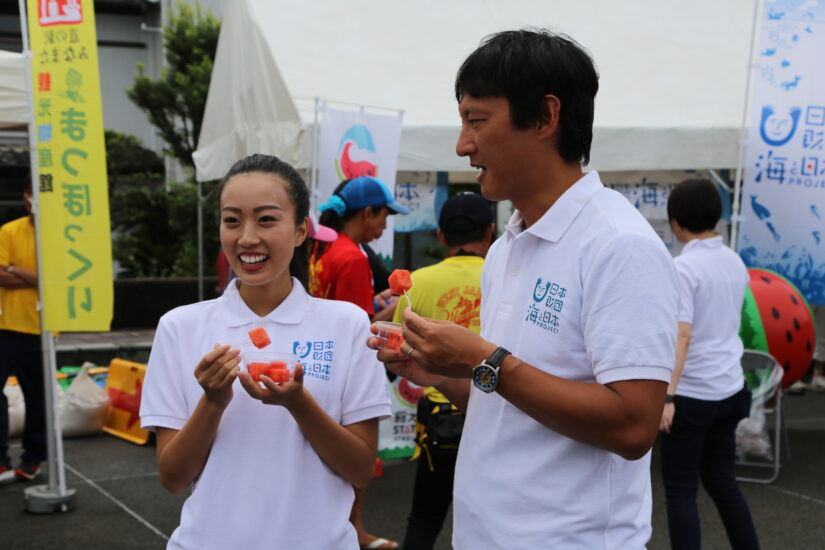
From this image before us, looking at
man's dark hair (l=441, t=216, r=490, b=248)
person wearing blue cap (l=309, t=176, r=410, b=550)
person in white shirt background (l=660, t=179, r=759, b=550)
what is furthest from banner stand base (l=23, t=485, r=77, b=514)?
person in white shirt background (l=660, t=179, r=759, b=550)

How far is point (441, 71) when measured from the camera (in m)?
8.02

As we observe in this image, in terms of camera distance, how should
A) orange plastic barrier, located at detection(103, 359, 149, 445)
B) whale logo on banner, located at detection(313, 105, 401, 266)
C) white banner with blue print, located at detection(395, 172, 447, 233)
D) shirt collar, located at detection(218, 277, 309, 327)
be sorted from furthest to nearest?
1. white banner with blue print, located at detection(395, 172, 447, 233)
2. orange plastic barrier, located at detection(103, 359, 149, 445)
3. whale logo on banner, located at detection(313, 105, 401, 266)
4. shirt collar, located at detection(218, 277, 309, 327)

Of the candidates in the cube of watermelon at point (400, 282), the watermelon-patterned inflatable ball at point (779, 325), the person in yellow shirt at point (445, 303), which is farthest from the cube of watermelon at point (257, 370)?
the watermelon-patterned inflatable ball at point (779, 325)

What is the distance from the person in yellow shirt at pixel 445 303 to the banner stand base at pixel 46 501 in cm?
248

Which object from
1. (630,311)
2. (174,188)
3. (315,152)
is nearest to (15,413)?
(315,152)

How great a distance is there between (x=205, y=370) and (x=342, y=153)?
15.0ft

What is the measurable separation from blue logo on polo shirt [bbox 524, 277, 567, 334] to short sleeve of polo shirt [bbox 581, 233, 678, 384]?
2.3 inches

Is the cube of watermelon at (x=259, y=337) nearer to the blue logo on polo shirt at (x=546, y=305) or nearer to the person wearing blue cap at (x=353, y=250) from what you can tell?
the blue logo on polo shirt at (x=546, y=305)

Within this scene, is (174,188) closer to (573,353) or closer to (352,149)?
(352,149)

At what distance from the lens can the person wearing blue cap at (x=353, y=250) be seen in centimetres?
423

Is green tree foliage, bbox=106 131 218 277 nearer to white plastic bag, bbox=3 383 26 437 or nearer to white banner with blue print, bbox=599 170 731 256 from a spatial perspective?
white plastic bag, bbox=3 383 26 437

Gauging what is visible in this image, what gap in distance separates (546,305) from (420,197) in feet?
19.4

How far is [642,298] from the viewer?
57.4 inches

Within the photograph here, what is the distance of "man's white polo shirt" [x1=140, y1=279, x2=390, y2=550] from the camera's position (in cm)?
185
